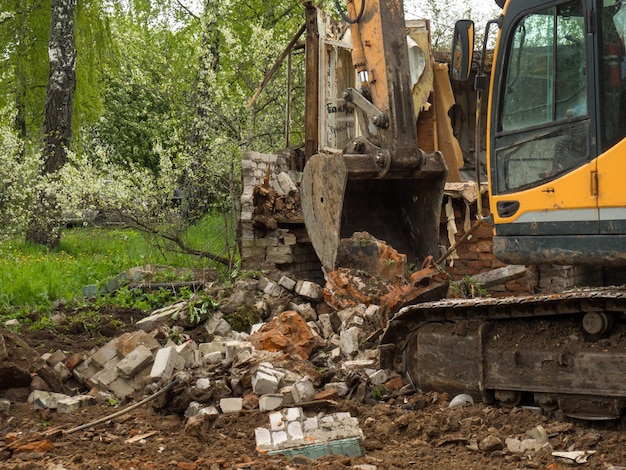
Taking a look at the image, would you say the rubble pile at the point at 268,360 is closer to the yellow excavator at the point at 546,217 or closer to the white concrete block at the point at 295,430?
the white concrete block at the point at 295,430

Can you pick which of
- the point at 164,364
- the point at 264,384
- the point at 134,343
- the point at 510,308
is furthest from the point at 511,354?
the point at 134,343

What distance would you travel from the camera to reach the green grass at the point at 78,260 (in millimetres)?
9203

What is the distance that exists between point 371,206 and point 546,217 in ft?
12.3

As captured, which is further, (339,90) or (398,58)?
(339,90)

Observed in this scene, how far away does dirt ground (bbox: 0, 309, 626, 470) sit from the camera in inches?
166

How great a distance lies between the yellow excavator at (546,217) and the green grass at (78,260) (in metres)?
4.95

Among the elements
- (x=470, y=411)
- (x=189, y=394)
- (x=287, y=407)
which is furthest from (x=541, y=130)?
(x=189, y=394)

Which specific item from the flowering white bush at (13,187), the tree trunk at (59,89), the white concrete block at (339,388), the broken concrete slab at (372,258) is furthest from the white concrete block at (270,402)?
the tree trunk at (59,89)

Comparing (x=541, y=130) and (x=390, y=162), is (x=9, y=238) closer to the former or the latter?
(x=390, y=162)

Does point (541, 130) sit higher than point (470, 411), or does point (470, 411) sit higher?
point (541, 130)

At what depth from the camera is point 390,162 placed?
759cm

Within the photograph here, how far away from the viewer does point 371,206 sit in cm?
849

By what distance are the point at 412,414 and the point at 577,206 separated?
1.62 meters

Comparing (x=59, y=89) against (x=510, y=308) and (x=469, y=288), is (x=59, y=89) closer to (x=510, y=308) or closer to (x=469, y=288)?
(x=469, y=288)
